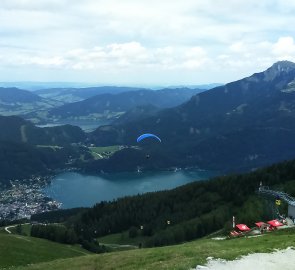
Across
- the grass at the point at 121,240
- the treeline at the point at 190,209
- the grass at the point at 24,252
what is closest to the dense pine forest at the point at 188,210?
the treeline at the point at 190,209

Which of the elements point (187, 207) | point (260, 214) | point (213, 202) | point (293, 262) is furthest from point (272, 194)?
point (293, 262)

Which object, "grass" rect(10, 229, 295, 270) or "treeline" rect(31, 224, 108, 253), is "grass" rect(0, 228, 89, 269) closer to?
"grass" rect(10, 229, 295, 270)

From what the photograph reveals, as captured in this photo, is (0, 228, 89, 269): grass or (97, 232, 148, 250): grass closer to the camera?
(0, 228, 89, 269): grass

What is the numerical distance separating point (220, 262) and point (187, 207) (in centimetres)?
12686

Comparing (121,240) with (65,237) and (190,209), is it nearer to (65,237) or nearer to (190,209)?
(190,209)

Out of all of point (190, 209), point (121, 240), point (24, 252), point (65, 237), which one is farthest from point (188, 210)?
point (24, 252)

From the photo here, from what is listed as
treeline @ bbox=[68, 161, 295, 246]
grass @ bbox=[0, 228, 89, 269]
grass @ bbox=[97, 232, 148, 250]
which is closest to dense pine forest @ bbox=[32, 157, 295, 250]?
treeline @ bbox=[68, 161, 295, 246]

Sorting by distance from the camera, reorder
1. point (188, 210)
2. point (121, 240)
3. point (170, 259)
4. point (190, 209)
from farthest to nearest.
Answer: point (188, 210) < point (190, 209) < point (121, 240) < point (170, 259)

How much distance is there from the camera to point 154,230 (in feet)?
496

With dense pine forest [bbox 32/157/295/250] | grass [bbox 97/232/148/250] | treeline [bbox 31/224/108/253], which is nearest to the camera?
treeline [bbox 31/224/108/253]

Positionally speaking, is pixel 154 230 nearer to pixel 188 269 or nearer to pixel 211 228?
pixel 211 228

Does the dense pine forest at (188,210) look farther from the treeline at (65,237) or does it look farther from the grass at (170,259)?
the grass at (170,259)

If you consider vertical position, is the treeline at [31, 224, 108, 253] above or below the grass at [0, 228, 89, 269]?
below

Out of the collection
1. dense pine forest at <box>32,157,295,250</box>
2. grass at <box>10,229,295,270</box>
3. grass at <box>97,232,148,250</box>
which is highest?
grass at <box>10,229,295,270</box>
